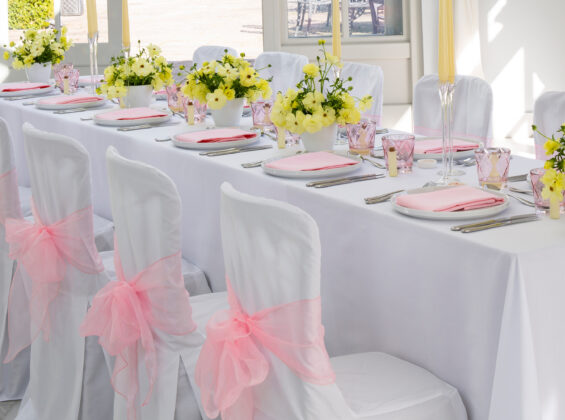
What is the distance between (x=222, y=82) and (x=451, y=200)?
1.38 metres

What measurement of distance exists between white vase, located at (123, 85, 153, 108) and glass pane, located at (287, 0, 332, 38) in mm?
3355

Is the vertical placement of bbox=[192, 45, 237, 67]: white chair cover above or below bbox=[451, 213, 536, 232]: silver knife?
above

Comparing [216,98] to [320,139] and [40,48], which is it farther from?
[40,48]

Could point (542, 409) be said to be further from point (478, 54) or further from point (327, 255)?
point (478, 54)

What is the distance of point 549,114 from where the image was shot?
2.83m

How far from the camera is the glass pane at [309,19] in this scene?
669 centimetres

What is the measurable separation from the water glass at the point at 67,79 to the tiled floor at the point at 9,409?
6.02ft

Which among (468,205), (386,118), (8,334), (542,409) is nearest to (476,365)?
(542,409)

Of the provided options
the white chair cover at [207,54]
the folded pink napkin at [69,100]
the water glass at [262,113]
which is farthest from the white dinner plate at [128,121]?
the white chair cover at [207,54]

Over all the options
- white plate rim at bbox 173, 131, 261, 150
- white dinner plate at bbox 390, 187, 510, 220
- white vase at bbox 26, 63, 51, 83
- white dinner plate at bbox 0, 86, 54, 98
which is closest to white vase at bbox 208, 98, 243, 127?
white plate rim at bbox 173, 131, 261, 150

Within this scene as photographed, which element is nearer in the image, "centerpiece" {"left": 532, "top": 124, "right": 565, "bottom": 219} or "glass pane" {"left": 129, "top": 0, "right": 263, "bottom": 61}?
"centerpiece" {"left": 532, "top": 124, "right": 565, "bottom": 219}

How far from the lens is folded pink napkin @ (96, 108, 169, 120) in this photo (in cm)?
318

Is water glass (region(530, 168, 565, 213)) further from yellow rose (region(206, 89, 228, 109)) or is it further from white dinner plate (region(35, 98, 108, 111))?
white dinner plate (region(35, 98, 108, 111))

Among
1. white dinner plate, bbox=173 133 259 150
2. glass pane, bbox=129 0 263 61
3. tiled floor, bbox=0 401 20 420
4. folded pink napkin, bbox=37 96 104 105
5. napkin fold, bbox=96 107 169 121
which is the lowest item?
tiled floor, bbox=0 401 20 420
